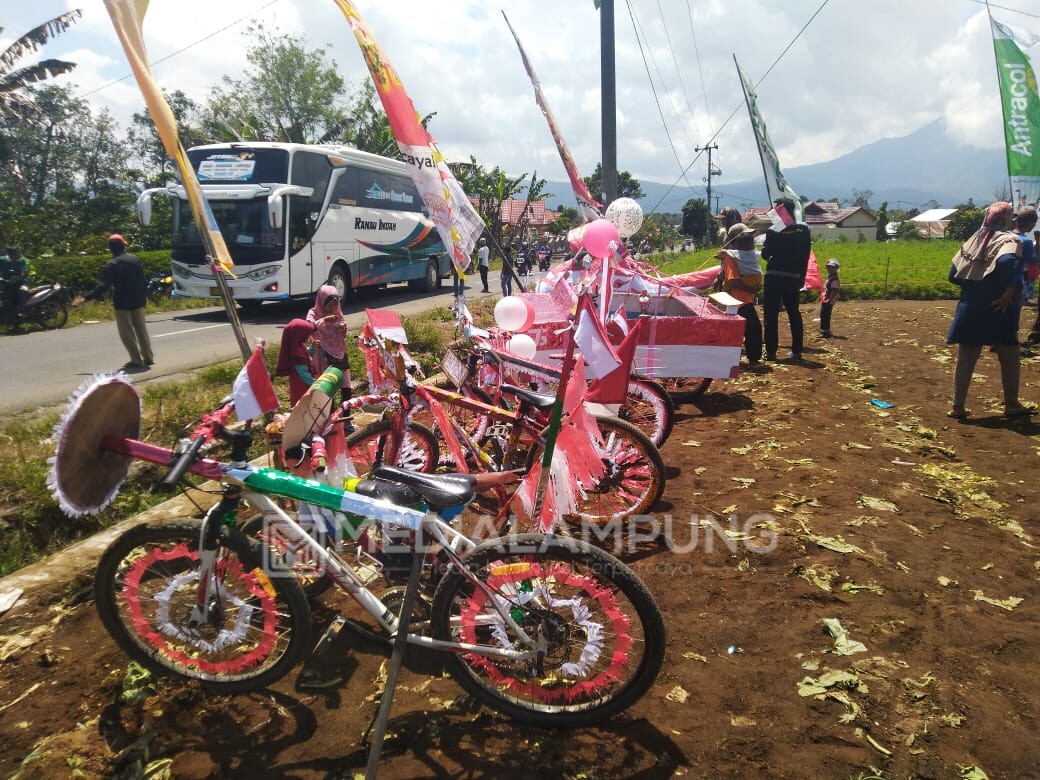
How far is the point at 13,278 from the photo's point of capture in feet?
40.0

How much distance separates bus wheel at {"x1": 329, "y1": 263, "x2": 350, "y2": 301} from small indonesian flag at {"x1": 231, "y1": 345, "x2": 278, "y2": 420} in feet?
42.8

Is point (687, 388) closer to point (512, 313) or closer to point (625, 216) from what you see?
point (625, 216)

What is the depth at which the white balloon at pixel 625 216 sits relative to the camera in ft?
21.8

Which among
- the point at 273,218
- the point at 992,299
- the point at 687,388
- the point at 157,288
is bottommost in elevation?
the point at 687,388

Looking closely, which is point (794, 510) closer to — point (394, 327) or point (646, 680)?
point (646, 680)

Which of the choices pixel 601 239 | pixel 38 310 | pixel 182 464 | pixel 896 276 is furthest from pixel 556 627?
pixel 896 276

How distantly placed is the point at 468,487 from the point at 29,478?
361 cm

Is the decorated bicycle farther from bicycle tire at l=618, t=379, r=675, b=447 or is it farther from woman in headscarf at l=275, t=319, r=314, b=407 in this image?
bicycle tire at l=618, t=379, r=675, b=447

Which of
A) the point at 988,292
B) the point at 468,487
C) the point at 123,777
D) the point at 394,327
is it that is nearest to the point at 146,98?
the point at 394,327

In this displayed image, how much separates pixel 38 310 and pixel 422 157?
11.6 metres

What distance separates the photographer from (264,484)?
97.7 inches

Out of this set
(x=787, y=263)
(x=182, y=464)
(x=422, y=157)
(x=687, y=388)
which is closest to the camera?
(x=182, y=464)

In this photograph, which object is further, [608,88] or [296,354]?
[608,88]

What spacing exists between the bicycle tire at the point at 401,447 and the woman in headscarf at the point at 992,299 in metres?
4.72
